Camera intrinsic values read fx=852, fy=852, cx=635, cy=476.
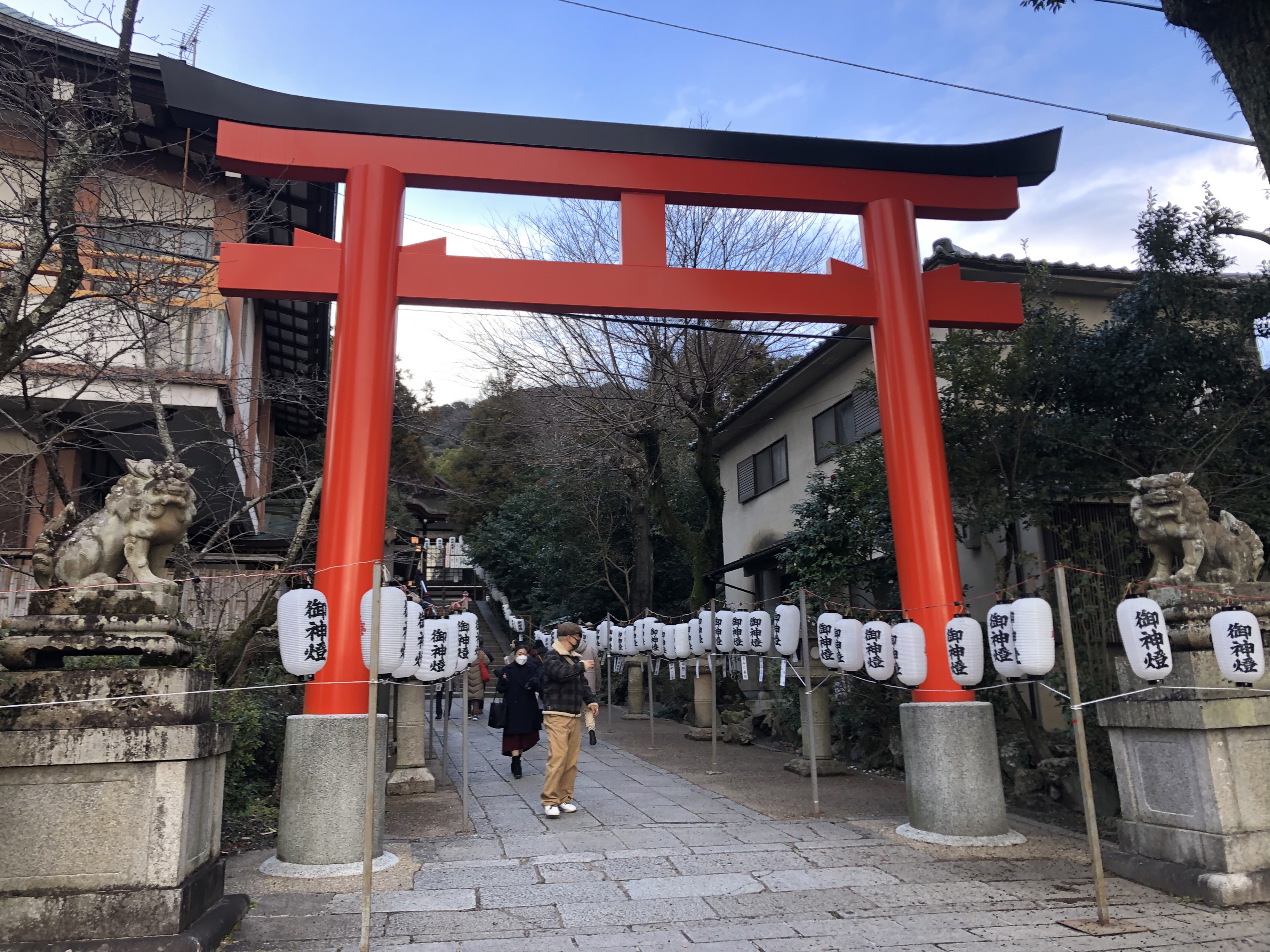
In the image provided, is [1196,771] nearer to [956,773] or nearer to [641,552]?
[956,773]

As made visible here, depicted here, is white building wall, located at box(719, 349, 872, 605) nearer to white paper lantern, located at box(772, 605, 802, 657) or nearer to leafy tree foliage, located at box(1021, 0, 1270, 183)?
white paper lantern, located at box(772, 605, 802, 657)

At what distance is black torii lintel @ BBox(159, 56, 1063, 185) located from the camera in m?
7.93

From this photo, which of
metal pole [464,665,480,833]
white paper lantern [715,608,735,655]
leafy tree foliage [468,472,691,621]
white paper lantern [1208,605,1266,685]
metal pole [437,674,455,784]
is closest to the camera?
white paper lantern [1208,605,1266,685]

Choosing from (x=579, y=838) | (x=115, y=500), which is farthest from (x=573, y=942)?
(x=115, y=500)

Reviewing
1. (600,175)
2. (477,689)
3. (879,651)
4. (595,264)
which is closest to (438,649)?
(595,264)

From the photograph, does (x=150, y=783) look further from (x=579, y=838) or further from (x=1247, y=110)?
(x=1247, y=110)

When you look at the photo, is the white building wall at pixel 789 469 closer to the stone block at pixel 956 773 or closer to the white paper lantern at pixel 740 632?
the white paper lantern at pixel 740 632

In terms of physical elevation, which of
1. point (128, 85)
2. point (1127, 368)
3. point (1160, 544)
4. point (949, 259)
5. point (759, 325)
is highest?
point (759, 325)

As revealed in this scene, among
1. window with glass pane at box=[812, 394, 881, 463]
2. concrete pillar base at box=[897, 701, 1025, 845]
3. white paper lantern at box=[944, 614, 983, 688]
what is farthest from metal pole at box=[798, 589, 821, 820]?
window with glass pane at box=[812, 394, 881, 463]

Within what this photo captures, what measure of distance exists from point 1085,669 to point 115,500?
9.76 meters

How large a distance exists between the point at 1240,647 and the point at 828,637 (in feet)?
13.1

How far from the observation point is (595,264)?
27.3 ft

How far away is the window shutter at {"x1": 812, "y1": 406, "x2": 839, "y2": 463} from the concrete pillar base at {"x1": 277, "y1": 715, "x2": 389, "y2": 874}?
11284 millimetres

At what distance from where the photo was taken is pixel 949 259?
1226 centimetres
